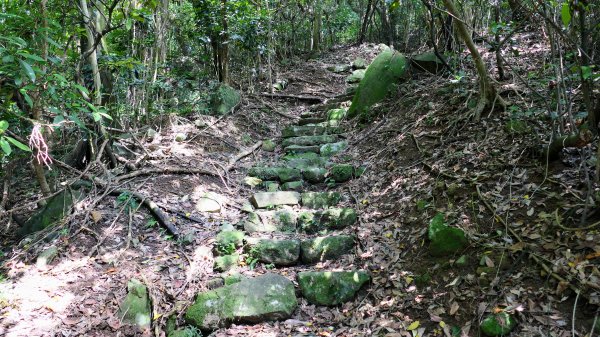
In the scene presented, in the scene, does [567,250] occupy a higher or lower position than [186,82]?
lower

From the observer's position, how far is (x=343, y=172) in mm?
5270

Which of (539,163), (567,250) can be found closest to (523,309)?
(567,250)

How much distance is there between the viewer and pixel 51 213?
4.08 m

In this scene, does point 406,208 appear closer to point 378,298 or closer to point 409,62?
point 378,298

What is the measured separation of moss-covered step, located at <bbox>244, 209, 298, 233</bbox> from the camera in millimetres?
4293

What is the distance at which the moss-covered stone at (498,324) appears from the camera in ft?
7.93

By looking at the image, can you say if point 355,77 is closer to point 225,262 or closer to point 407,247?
point 407,247

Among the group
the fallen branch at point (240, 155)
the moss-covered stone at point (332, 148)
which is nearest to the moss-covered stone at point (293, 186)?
the fallen branch at point (240, 155)

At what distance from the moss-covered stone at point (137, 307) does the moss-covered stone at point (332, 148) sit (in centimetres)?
371

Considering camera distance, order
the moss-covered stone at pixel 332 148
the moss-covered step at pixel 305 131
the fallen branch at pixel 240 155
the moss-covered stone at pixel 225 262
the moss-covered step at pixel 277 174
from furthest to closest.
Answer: the moss-covered step at pixel 305 131, the moss-covered stone at pixel 332 148, the fallen branch at pixel 240 155, the moss-covered step at pixel 277 174, the moss-covered stone at pixel 225 262

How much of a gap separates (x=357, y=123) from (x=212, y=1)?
4.04 m

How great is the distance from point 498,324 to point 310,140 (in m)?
4.78

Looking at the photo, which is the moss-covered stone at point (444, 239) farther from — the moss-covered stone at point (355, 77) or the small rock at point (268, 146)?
the moss-covered stone at point (355, 77)

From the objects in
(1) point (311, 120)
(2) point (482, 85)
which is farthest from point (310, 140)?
(2) point (482, 85)
